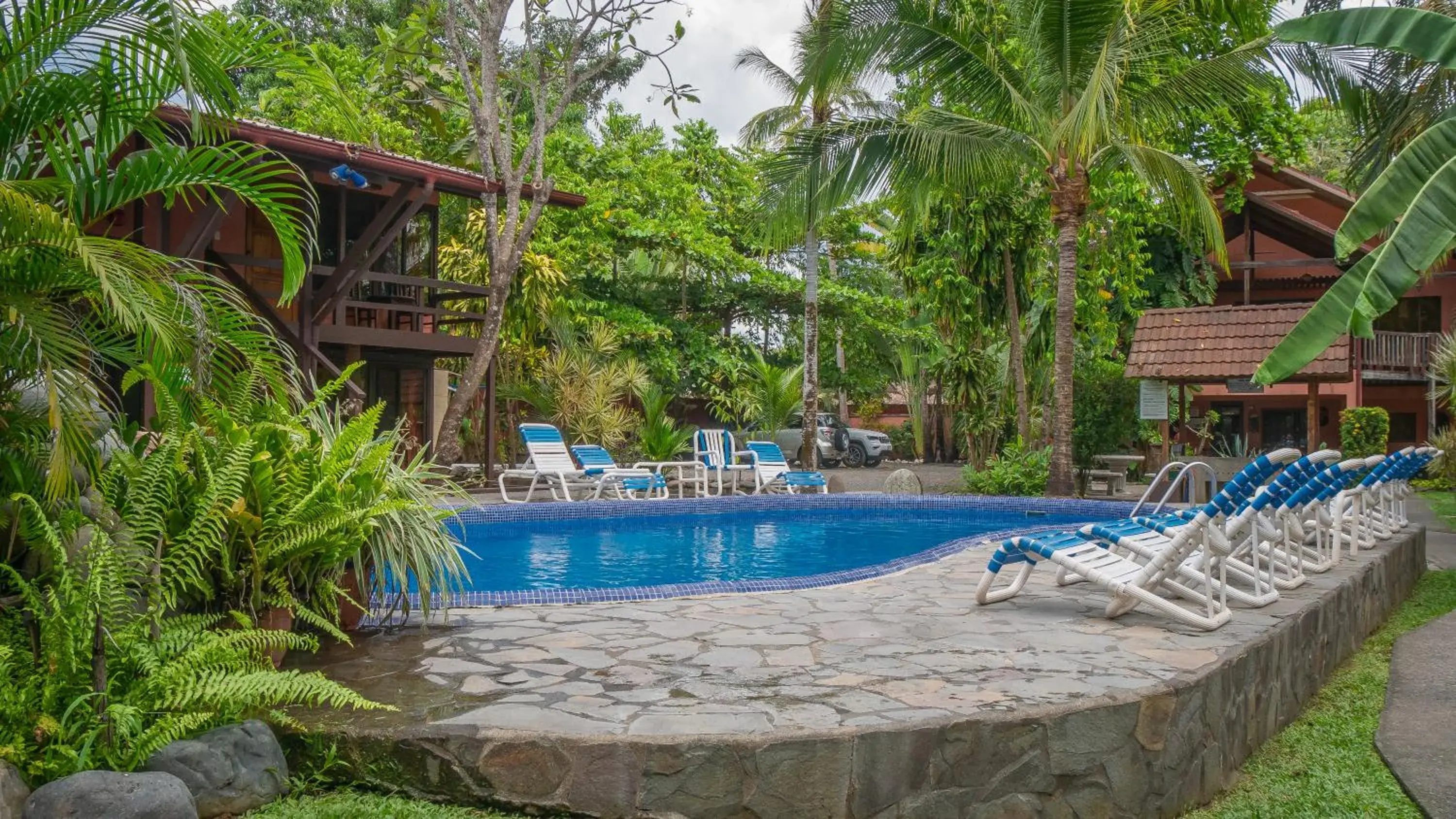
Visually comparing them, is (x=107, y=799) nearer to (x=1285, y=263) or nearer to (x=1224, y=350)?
(x=1224, y=350)

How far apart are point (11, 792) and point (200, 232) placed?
10.2 metres

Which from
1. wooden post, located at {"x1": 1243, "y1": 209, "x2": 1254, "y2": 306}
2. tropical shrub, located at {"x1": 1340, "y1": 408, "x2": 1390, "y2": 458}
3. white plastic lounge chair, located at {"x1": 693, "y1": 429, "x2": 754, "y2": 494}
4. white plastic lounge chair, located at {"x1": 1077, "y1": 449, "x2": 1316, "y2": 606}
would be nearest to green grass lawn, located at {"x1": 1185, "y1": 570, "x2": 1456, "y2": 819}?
white plastic lounge chair, located at {"x1": 1077, "y1": 449, "x2": 1316, "y2": 606}

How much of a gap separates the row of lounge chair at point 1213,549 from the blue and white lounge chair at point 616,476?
7173 millimetres

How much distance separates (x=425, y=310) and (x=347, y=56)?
25.6ft

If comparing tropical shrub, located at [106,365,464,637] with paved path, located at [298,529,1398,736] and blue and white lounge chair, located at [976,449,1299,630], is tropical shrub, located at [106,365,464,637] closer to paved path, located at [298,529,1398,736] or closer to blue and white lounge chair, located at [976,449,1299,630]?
paved path, located at [298,529,1398,736]

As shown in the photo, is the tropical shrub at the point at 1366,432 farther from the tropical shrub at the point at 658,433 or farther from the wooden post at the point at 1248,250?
the tropical shrub at the point at 658,433

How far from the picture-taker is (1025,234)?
64.4ft

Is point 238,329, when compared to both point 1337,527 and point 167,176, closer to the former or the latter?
→ point 167,176

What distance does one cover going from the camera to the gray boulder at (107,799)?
9.81 feet

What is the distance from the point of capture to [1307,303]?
1833 cm

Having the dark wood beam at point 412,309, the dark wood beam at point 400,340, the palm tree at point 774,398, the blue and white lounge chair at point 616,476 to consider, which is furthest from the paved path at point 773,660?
the palm tree at point 774,398

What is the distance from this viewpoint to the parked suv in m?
26.1

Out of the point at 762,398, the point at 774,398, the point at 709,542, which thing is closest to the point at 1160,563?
the point at 709,542

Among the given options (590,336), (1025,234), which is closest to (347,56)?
(590,336)
